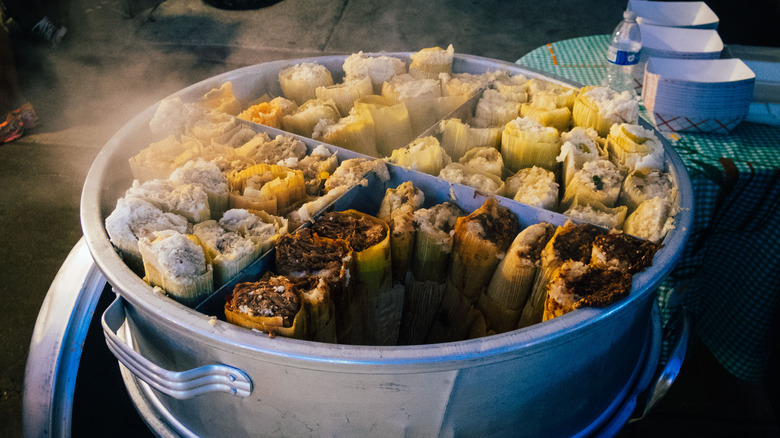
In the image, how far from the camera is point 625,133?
1.83 m

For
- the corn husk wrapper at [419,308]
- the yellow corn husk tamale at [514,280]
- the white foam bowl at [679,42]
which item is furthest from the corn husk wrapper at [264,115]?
the white foam bowl at [679,42]

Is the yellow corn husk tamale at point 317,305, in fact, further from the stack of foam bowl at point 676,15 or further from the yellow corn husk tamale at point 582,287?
the stack of foam bowl at point 676,15

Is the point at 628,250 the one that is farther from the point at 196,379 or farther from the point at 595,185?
the point at 196,379

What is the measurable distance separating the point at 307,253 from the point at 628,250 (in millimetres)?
851

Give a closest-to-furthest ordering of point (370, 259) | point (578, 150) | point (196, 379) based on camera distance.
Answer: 1. point (196, 379)
2. point (370, 259)
3. point (578, 150)

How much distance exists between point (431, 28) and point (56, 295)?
607 cm

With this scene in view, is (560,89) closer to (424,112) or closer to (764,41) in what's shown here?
(424,112)

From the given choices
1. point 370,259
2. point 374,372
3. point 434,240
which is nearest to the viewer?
point 374,372

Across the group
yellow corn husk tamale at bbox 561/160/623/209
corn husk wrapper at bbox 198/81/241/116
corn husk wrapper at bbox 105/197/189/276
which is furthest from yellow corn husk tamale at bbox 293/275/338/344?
corn husk wrapper at bbox 198/81/241/116

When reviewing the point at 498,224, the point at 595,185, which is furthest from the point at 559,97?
the point at 498,224

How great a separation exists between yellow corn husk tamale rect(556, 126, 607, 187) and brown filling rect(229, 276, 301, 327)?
1.04m

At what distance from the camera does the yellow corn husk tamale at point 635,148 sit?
5.70 ft

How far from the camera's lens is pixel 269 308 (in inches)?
48.4

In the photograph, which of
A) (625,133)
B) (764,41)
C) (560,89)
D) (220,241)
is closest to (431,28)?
(764,41)
